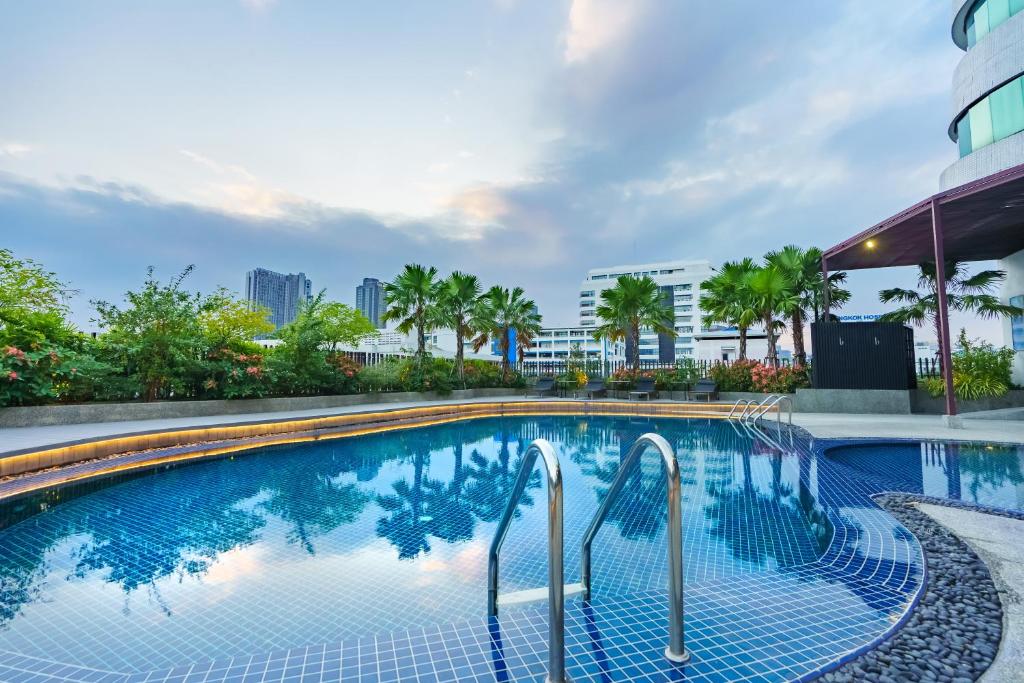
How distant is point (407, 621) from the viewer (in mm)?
2441

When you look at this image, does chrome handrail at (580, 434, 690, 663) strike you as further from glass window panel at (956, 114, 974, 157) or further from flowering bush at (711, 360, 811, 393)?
glass window panel at (956, 114, 974, 157)

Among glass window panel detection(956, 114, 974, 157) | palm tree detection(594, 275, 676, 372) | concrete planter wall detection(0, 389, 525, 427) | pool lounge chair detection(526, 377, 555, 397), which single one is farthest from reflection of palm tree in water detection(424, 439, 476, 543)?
glass window panel detection(956, 114, 974, 157)

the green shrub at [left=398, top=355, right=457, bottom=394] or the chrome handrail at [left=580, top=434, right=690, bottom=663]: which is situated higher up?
the green shrub at [left=398, top=355, right=457, bottom=394]

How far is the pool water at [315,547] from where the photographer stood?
2.44 m

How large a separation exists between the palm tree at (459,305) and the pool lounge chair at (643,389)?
6.23 m

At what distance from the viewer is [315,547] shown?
3631 mm

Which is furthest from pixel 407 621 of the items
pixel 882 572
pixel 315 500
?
pixel 315 500

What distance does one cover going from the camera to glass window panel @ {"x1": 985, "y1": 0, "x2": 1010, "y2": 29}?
41.7 feet

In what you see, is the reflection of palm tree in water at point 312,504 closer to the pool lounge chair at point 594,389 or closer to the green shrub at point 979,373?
the pool lounge chair at point 594,389

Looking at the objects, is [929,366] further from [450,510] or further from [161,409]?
[161,409]

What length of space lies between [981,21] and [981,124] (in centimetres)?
315

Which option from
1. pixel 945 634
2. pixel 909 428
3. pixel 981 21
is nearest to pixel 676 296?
pixel 981 21

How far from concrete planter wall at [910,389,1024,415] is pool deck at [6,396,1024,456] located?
0.77 metres

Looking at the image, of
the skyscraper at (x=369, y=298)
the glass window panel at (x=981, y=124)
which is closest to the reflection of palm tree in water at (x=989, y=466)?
the glass window panel at (x=981, y=124)
